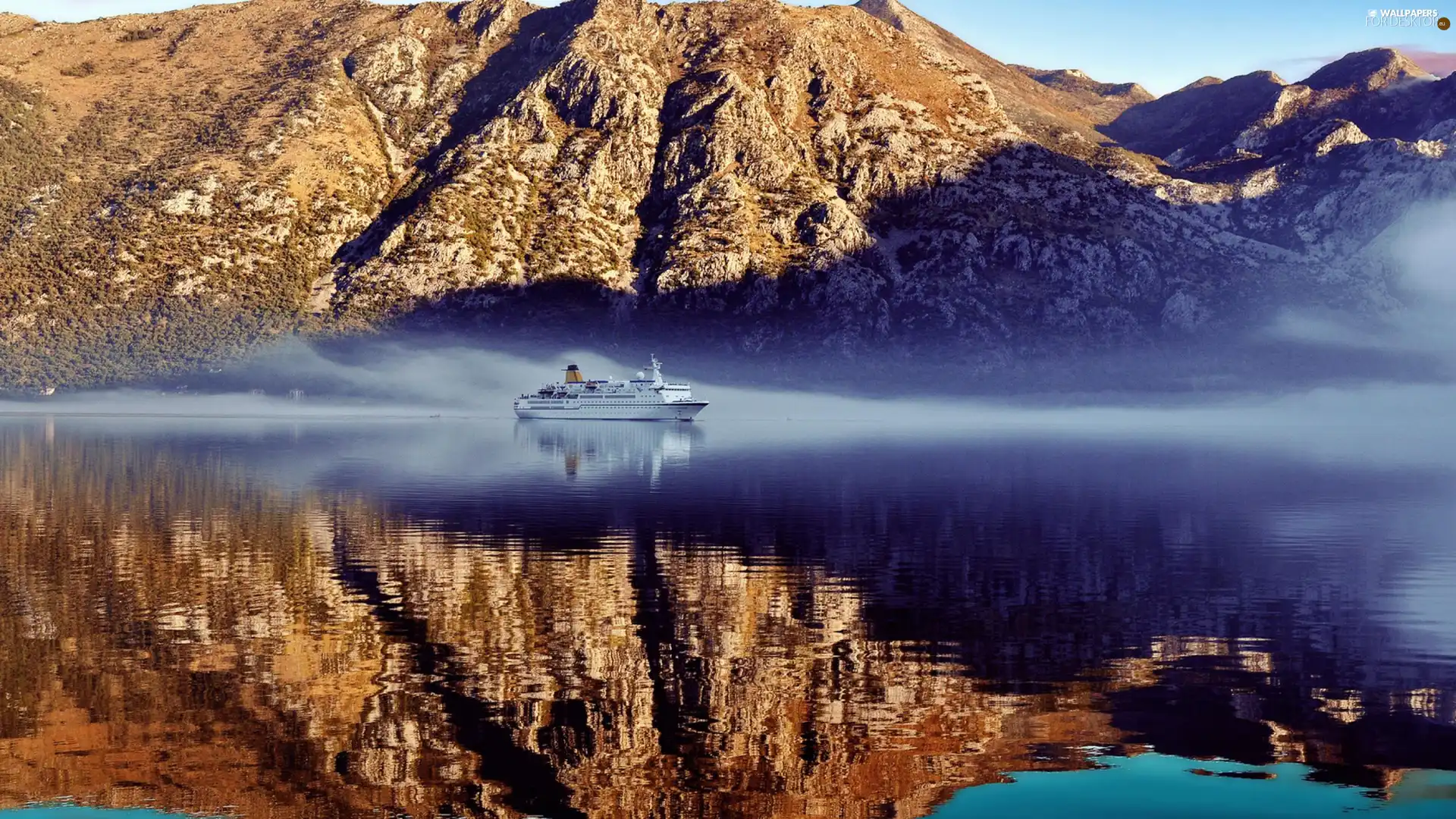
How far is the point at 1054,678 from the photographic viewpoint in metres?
36.2

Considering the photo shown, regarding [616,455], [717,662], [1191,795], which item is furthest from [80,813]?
[616,455]

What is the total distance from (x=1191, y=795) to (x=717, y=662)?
564 inches

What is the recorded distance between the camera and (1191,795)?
1064 inches

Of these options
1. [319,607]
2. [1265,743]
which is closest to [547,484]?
[319,607]

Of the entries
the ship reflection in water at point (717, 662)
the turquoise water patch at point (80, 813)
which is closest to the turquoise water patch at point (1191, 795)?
the ship reflection in water at point (717, 662)

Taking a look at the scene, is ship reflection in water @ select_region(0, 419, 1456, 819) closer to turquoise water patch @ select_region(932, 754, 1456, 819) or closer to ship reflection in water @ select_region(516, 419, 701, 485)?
turquoise water patch @ select_region(932, 754, 1456, 819)

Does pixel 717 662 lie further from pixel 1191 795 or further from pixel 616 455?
pixel 616 455

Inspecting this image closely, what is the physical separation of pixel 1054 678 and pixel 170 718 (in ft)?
73.4

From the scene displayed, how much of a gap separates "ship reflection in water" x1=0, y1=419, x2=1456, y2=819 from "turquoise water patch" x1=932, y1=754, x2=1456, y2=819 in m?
0.10

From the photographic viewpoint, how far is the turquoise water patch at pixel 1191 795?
2602cm

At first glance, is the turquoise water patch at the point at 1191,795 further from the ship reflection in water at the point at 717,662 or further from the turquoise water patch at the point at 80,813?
the turquoise water patch at the point at 80,813

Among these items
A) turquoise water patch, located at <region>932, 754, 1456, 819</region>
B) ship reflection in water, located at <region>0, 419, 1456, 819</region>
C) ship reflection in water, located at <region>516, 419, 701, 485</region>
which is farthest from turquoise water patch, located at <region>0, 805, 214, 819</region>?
ship reflection in water, located at <region>516, 419, 701, 485</region>

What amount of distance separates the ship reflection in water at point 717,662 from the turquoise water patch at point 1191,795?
0.32 ft

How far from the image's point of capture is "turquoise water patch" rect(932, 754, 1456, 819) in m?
26.0
